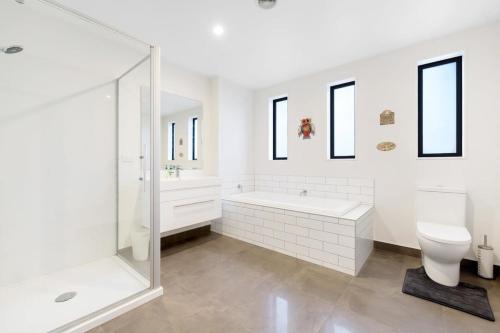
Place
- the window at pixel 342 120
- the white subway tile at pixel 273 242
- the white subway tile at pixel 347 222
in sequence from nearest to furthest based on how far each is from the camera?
the white subway tile at pixel 347 222, the white subway tile at pixel 273 242, the window at pixel 342 120

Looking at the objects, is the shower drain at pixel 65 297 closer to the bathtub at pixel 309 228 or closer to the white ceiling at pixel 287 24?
the bathtub at pixel 309 228

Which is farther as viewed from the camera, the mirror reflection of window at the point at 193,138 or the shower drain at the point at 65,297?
the mirror reflection of window at the point at 193,138

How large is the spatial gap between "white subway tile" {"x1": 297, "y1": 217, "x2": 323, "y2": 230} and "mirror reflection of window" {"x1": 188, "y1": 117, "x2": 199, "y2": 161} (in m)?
1.81

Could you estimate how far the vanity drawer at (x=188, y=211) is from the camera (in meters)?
2.70

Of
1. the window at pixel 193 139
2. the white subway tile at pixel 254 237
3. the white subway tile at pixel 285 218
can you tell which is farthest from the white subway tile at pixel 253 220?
the window at pixel 193 139

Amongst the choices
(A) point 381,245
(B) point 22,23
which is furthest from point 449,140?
(B) point 22,23

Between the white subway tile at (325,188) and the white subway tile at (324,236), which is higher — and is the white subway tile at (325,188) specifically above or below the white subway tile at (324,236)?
above

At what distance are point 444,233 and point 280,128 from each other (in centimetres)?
267

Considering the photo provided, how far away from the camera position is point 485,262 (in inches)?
84.6

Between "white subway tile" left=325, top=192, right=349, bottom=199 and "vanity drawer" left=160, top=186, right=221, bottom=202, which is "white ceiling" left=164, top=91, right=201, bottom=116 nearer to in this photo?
"vanity drawer" left=160, top=186, right=221, bottom=202

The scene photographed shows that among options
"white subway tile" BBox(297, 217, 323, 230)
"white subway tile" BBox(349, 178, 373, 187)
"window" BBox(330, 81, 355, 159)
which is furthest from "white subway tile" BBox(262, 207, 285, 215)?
"window" BBox(330, 81, 355, 159)

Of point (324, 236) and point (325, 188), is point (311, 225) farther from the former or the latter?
point (325, 188)

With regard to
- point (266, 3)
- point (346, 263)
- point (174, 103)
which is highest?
point (266, 3)

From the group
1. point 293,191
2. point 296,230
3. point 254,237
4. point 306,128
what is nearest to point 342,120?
point 306,128
